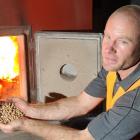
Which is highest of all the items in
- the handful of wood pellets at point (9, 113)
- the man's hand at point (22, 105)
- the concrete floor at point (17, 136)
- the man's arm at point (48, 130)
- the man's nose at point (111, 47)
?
the man's nose at point (111, 47)

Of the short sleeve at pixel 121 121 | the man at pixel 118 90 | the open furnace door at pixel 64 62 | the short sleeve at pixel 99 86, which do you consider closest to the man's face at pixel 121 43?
the man at pixel 118 90

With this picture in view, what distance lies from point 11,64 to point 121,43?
1080 millimetres

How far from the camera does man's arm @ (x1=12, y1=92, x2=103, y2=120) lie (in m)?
2.07

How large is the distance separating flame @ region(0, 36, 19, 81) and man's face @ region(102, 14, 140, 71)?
95 centimetres

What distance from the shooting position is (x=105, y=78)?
6.48 ft

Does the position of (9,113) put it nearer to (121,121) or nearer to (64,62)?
(64,62)

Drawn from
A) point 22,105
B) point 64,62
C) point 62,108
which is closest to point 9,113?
point 22,105

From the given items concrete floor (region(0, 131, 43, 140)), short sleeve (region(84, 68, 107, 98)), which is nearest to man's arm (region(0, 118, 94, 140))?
short sleeve (region(84, 68, 107, 98))

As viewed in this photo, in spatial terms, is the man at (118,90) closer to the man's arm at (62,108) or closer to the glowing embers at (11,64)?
the man's arm at (62,108)

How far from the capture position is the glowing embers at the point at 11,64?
8.24 feet

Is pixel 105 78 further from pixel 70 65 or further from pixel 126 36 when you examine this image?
pixel 70 65

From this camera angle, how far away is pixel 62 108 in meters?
2.10

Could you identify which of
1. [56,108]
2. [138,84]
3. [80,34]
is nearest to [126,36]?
[138,84]

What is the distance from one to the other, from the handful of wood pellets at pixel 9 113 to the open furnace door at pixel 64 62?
490mm
